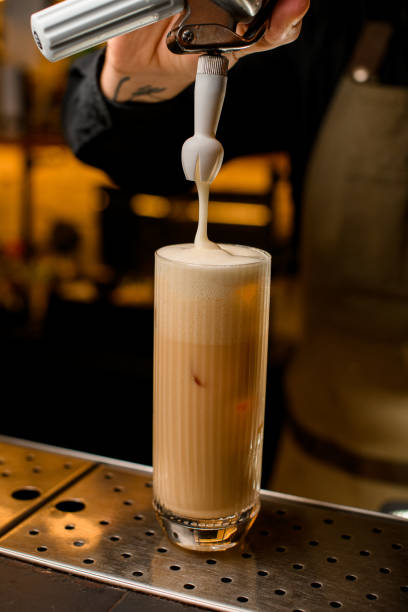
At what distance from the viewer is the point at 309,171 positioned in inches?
75.9

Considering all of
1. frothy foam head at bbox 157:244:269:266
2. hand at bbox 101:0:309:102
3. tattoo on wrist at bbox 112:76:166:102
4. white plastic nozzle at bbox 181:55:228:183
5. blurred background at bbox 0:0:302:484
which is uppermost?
hand at bbox 101:0:309:102

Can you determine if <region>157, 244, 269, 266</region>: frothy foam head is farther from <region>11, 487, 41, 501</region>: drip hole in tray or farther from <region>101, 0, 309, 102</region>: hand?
<region>11, 487, 41, 501</region>: drip hole in tray

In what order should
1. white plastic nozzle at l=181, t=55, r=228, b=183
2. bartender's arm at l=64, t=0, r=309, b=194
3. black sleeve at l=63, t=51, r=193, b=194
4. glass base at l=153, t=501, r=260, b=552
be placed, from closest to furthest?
white plastic nozzle at l=181, t=55, r=228, b=183
glass base at l=153, t=501, r=260, b=552
bartender's arm at l=64, t=0, r=309, b=194
black sleeve at l=63, t=51, r=193, b=194

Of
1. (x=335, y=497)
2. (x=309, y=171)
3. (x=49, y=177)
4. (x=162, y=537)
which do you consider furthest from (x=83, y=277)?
(x=162, y=537)

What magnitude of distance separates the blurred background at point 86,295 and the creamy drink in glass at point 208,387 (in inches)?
66.8

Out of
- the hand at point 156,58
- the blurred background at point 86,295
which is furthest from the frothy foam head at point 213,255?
the blurred background at point 86,295

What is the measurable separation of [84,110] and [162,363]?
75cm

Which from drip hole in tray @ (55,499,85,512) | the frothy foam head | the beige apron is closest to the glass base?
drip hole in tray @ (55,499,85,512)

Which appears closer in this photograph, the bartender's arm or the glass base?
the glass base

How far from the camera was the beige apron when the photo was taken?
1744 millimetres

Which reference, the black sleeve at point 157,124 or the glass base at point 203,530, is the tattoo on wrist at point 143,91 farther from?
the glass base at point 203,530

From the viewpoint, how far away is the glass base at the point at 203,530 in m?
0.77

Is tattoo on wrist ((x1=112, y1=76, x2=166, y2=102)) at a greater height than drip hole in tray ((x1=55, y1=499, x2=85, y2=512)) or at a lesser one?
greater

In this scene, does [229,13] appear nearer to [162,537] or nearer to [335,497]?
[162,537]
